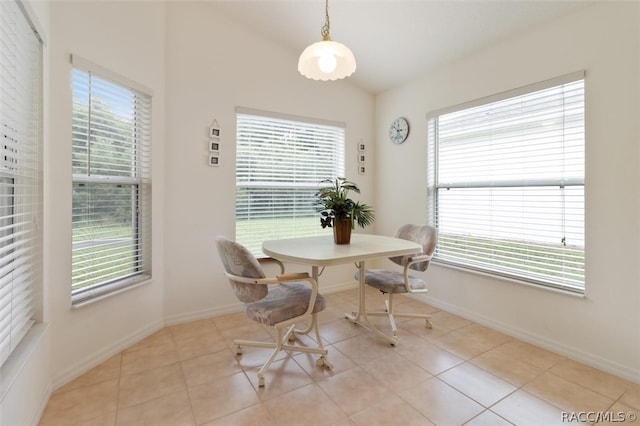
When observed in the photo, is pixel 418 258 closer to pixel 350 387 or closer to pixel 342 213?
pixel 342 213

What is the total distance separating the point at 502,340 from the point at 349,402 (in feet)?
5.12

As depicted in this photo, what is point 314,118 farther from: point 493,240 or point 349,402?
point 349,402

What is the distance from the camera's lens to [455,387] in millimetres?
1883

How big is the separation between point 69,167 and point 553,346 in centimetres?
368

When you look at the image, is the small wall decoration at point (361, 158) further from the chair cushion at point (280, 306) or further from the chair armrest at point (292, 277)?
the chair armrest at point (292, 277)

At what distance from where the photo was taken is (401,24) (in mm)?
2670

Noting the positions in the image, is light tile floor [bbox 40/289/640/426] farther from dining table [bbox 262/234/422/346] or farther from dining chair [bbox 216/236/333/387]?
dining table [bbox 262/234/422/346]

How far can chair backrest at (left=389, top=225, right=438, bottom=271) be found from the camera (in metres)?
2.71

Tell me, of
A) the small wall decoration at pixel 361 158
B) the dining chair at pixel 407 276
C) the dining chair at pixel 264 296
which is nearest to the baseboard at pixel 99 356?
the dining chair at pixel 264 296

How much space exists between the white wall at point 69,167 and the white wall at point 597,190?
2.92 meters

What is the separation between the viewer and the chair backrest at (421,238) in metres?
2.71

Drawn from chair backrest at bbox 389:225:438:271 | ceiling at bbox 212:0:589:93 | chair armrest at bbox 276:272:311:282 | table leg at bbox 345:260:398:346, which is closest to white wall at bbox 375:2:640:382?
ceiling at bbox 212:0:589:93

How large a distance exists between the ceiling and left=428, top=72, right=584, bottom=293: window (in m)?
0.52

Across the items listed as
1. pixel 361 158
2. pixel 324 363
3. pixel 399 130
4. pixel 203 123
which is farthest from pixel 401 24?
pixel 324 363
